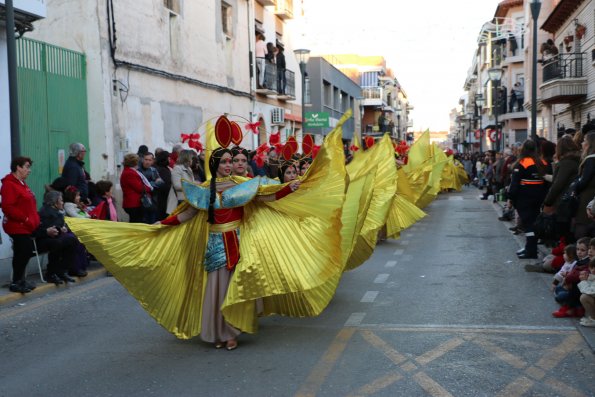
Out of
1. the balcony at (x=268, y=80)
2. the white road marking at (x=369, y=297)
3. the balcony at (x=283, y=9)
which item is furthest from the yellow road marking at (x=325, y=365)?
the balcony at (x=283, y=9)

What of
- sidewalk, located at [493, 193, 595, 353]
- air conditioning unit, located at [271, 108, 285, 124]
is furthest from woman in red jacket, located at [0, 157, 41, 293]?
air conditioning unit, located at [271, 108, 285, 124]

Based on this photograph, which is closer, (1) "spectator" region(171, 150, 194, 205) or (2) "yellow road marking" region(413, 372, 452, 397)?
(2) "yellow road marking" region(413, 372, 452, 397)

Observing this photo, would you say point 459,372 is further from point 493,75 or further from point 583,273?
point 493,75

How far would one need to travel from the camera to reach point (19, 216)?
8773 mm

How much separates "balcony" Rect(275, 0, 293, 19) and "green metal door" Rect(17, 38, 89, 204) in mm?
15302

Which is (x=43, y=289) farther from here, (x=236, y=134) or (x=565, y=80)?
(x=565, y=80)

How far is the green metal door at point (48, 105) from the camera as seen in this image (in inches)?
502

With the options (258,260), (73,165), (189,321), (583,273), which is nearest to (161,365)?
(189,321)

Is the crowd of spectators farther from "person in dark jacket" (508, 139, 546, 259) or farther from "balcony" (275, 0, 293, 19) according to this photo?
"balcony" (275, 0, 293, 19)

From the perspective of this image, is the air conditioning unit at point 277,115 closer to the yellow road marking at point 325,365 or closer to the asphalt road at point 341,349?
the asphalt road at point 341,349

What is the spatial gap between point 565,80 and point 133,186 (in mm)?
20906

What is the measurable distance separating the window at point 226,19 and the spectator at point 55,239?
48.7 feet

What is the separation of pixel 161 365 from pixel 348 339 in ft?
5.28

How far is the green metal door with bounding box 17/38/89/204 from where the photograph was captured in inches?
502
